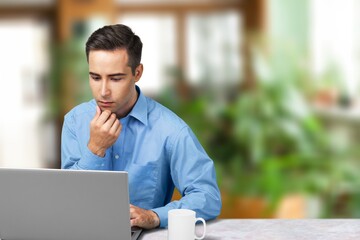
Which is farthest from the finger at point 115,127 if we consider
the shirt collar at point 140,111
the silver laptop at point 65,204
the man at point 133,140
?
the silver laptop at point 65,204

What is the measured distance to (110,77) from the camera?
1.92m

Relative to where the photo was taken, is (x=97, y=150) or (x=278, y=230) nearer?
(x=278, y=230)

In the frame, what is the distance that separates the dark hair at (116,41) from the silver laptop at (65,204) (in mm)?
539

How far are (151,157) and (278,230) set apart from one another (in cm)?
45

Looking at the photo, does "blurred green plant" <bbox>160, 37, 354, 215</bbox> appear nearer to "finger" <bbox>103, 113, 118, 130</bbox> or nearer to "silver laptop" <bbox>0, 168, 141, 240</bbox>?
"finger" <bbox>103, 113, 118, 130</bbox>

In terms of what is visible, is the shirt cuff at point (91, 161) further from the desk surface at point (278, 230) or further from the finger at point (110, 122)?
the desk surface at point (278, 230)

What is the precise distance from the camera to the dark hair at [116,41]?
6.32 feet

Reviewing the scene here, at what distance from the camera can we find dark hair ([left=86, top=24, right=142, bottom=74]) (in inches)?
75.9

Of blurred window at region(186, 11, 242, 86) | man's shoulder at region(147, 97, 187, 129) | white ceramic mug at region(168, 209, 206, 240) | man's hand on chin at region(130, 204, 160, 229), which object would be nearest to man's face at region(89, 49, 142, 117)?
man's shoulder at region(147, 97, 187, 129)

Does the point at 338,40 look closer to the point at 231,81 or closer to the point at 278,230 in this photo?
the point at 231,81

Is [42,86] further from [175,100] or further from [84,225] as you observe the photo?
[84,225]

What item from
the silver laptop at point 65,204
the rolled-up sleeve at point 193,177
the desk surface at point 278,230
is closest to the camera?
the silver laptop at point 65,204

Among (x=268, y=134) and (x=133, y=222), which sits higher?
(x=133, y=222)

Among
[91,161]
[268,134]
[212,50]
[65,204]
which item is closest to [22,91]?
[212,50]
